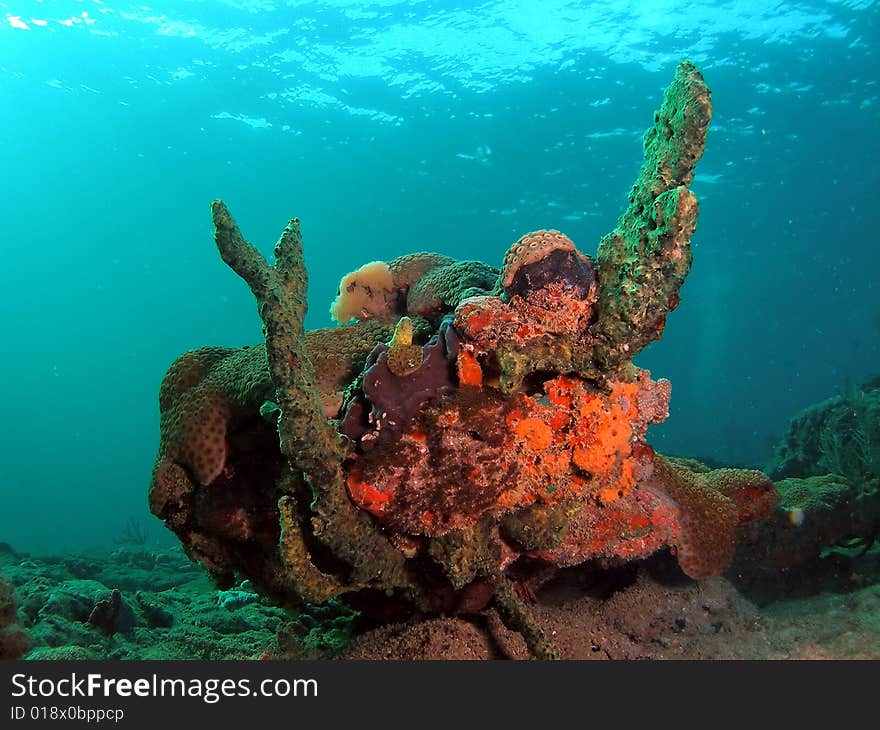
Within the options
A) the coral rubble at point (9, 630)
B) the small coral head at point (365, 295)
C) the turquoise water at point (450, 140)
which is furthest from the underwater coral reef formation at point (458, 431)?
the turquoise water at point (450, 140)

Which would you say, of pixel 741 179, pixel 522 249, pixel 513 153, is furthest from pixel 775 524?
pixel 741 179

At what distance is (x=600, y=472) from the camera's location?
3748mm

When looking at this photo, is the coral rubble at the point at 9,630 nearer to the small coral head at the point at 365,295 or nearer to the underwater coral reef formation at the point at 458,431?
the underwater coral reef formation at the point at 458,431

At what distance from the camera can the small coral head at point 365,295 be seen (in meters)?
4.99

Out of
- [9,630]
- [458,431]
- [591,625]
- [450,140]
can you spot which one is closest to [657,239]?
[458,431]

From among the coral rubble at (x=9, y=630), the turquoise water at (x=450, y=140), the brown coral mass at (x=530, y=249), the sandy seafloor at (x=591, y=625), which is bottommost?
the sandy seafloor at (x=591, y=625)

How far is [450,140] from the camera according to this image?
32000 mm

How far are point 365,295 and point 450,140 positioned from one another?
3006 cm

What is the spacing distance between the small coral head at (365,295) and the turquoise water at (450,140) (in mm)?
17433

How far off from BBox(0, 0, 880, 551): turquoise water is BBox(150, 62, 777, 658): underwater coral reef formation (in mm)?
17004

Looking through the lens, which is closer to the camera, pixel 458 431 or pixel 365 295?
pixel 458 431

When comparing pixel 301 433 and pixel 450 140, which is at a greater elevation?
pixel 450 140

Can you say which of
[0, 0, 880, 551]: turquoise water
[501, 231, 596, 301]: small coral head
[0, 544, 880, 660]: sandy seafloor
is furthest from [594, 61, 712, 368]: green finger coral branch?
[0, 0, 880, 551]: turquoise water

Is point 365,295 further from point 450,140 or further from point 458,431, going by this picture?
point 450,140
